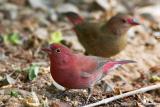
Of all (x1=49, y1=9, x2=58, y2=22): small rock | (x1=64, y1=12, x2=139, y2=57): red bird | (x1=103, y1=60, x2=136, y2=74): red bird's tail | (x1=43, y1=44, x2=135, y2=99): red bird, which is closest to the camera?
(x1=43, y1=44, x2=135, y2=99): red bird

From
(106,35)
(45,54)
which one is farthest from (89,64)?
(45,54)

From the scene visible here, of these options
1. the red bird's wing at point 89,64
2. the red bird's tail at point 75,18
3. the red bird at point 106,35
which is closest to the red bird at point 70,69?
the red bird's wing at point 89,64

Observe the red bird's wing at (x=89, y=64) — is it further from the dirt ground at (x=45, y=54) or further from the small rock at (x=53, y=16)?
the small rock at (x=53, y=16)

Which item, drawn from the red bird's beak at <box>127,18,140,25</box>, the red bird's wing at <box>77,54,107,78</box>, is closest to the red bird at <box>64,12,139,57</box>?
the red bird's beak at <box>127,18,140,25</box>

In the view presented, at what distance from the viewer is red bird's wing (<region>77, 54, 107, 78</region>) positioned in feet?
15.9

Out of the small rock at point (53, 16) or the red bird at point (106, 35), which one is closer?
the red bird at point (106, 35)

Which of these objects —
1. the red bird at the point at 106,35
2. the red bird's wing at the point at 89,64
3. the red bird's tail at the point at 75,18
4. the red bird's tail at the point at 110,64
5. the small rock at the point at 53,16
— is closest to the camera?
the red bird's wing at the point at 89,64

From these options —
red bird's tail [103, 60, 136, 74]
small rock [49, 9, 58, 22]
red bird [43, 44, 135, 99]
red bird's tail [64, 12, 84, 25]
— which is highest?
small rock [49, 9, 58, 22]

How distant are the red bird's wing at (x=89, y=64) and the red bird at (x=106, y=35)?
130 centimetres

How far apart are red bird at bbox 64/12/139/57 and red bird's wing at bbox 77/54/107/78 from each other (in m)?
1.30

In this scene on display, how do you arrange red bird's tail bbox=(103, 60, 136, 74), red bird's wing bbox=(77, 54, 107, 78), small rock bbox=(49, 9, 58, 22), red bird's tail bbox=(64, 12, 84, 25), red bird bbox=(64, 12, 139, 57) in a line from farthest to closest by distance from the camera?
1. small rock bbox=(49, 9, 58, 22)
2. red bird's tail bbox=(64, 12, 84, 25)
3. red bird bbox=(64, 12, 139, 57)
4. red bird's tail bbox=(103, 60, 136, 74)
5. red bird's wing bbox=(77, 54, 107, 78)

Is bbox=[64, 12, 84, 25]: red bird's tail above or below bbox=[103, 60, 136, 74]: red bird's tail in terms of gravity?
above

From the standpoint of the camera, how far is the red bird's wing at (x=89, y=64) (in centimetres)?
486

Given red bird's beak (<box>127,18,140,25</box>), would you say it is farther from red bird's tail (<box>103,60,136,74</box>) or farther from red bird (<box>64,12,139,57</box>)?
red bird's tail (<box>103,60,136,74</box>)
